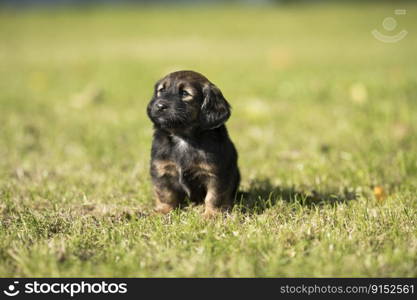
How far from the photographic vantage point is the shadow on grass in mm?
4113

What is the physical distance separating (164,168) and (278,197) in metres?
1.08

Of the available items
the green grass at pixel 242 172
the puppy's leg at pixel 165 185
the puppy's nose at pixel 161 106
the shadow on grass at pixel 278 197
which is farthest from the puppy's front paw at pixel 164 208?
the puppy's nose at pixel 161 106

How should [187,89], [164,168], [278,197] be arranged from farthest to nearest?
[278,197]
[164,168]
[187,89]

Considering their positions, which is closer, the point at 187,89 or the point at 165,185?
the point at 187,89

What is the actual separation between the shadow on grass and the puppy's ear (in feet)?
2.38

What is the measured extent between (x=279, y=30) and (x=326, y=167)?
22.4m

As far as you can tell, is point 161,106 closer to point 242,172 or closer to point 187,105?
point 187,105

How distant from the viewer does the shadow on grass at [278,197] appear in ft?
13.5

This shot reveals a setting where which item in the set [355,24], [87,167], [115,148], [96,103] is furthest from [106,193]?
[355,24]

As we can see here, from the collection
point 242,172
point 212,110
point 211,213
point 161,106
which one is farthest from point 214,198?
point 242,172

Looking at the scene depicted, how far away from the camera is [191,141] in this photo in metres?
3.90

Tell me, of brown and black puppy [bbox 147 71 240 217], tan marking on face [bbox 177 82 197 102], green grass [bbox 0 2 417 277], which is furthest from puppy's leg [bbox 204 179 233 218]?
tan marking on face [bbox 177 82 197 102]

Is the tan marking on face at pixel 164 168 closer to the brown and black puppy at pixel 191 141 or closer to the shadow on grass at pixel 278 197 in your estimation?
the brown and black puppy at pixel 191 141

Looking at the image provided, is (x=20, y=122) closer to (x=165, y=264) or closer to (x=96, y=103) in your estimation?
(x=96, y=103)
